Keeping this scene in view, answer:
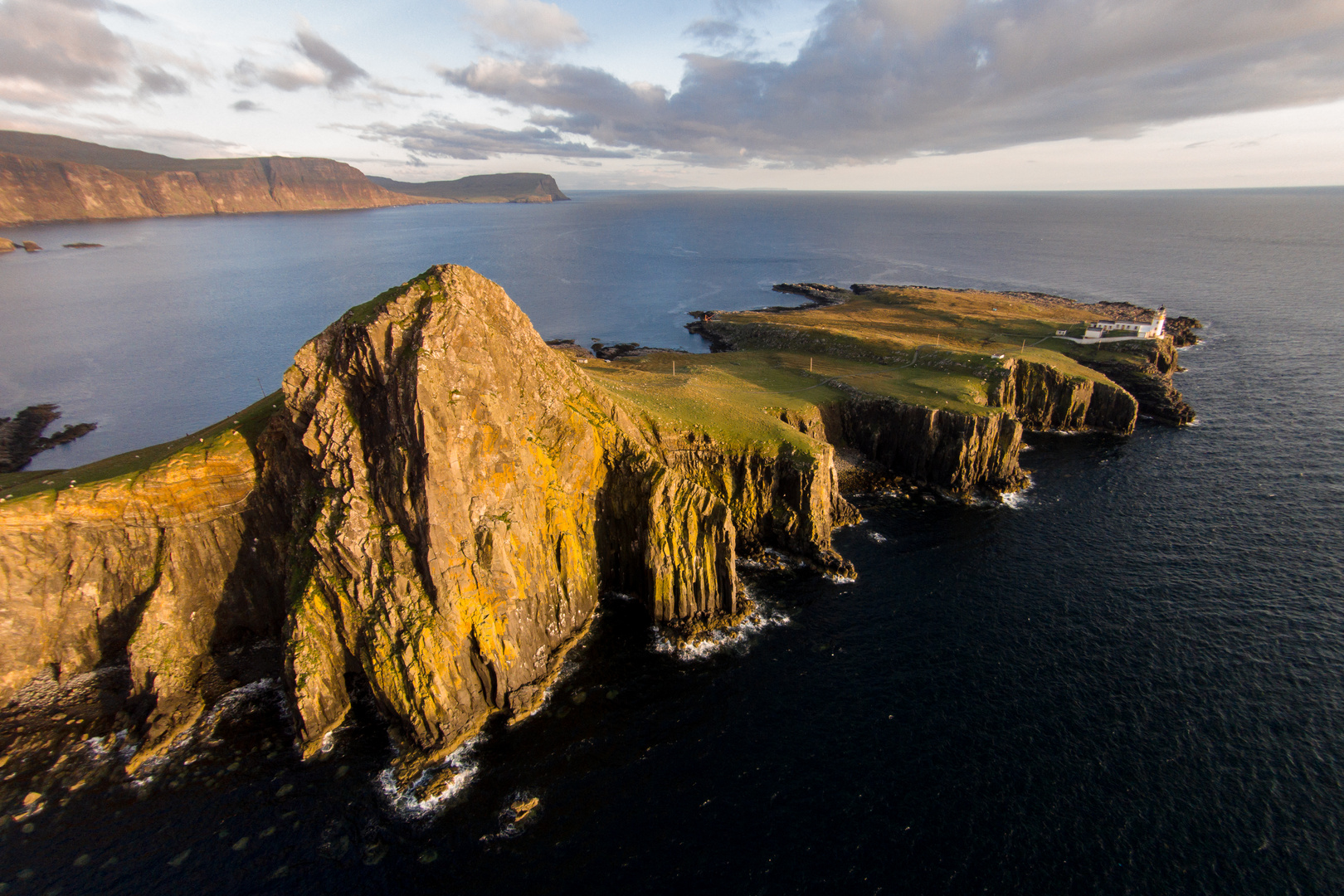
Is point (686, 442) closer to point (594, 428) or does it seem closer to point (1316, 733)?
point (594, 428)

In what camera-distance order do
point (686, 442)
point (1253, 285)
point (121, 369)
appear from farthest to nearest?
point (1253, 285) → point (121, 369) → point (686, 442)

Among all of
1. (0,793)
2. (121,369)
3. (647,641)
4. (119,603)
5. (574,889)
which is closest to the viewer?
(574,889)

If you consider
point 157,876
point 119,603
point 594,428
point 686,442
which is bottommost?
point 157,876

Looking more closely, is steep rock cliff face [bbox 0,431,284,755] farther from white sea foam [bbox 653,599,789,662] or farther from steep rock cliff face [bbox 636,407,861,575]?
steep rock cliff face [bbox 636,407,861,575]

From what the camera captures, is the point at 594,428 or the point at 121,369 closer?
the point at 594,428

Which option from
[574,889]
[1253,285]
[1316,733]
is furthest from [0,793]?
[1253,285]
